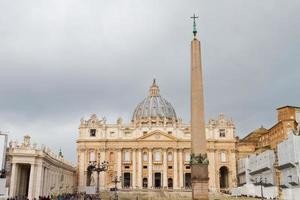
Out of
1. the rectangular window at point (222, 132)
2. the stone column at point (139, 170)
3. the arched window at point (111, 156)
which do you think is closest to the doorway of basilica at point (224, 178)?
the rectangular window at point (222, 132)

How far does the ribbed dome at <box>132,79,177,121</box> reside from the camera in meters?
94.1

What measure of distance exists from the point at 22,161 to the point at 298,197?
97.3ft

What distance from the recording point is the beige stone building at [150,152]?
78562mm

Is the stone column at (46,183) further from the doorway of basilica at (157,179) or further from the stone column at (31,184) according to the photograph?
the doorway of basilica at (157,179)

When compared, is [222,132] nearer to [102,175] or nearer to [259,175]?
[259,175]

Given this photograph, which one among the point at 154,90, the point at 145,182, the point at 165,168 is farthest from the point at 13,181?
the point at 154,90

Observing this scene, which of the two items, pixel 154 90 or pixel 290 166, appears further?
pixel 154 90

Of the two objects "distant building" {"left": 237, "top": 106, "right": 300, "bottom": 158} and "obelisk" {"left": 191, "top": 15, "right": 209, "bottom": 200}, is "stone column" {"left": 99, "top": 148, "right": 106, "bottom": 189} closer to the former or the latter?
"distant building" {"left": 237, "top": 106, "right": 300, "bottom": 158}

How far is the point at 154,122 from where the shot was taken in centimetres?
8762

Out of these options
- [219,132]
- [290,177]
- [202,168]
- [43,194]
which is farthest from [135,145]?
[202,168]

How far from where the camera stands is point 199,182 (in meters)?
20.3

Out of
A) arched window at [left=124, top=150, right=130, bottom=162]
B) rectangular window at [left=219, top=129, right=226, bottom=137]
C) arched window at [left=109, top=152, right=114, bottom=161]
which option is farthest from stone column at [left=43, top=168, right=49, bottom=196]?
rectangular window at [left=219, top=129, right=226, bottom=137]

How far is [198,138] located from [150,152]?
59.0 m

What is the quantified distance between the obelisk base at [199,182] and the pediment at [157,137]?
58.4m
